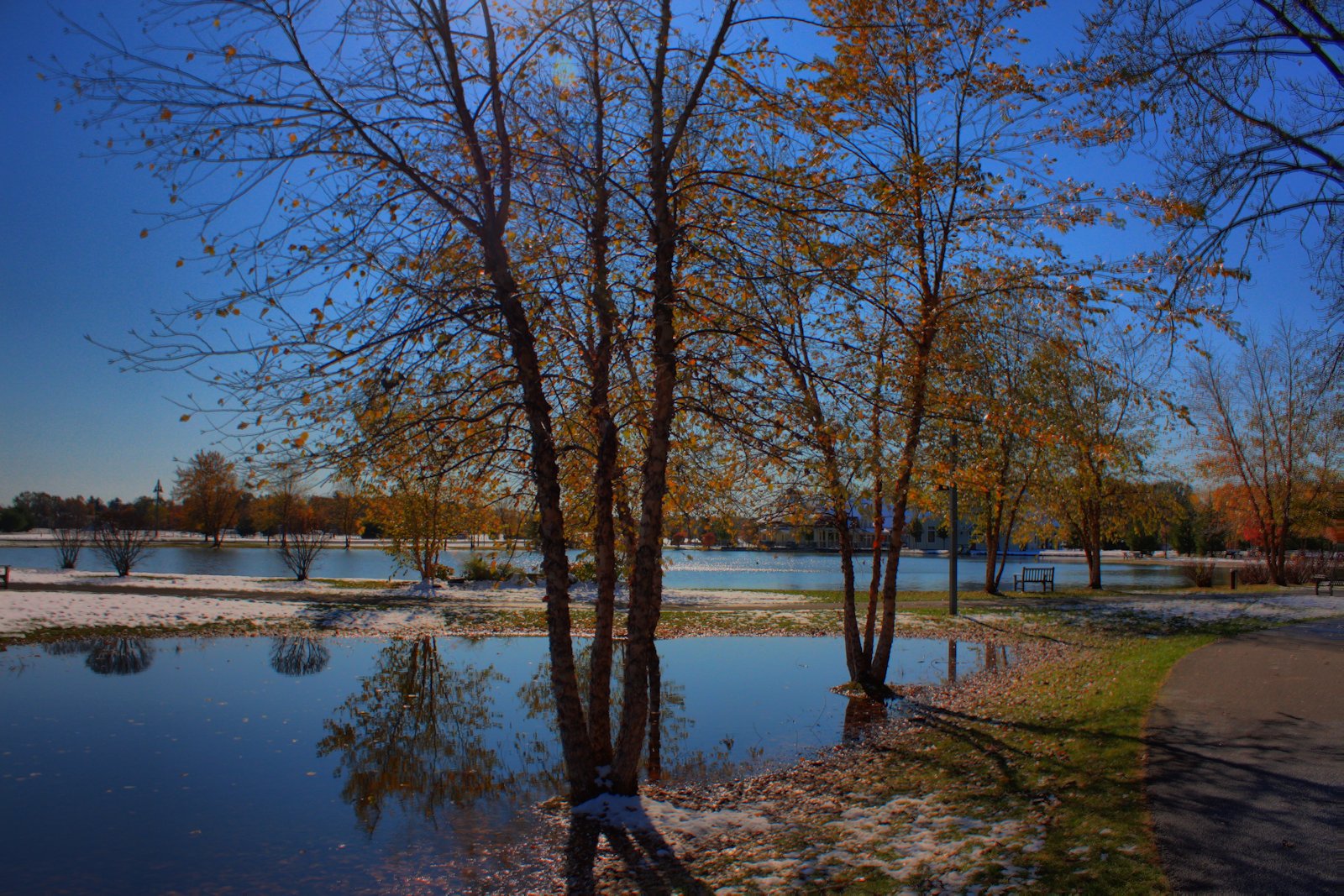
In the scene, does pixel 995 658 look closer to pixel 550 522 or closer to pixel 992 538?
pixel 550 522

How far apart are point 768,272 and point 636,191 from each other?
62.3 inches

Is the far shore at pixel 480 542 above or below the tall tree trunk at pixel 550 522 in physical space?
below

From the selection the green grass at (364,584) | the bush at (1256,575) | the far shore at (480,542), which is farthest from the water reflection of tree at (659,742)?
the far shore at (480,542)

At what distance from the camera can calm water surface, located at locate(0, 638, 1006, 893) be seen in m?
6.71

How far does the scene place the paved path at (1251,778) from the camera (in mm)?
4609

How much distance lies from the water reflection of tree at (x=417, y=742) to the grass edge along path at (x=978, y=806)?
117 inches

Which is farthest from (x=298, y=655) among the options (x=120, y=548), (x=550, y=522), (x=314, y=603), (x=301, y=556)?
(x=120, y=548)

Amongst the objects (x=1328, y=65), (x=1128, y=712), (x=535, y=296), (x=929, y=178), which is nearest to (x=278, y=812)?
(x=535, y=296)

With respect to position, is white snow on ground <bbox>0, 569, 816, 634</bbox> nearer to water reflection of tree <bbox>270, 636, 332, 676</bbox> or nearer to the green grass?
the green grass

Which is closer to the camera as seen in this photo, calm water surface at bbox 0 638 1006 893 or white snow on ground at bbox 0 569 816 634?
calm water surface at bbox 0 638 1006 893

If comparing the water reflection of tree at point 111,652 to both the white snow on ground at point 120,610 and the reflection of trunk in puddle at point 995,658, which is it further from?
the reflection of trunk in puddle at point 995,658

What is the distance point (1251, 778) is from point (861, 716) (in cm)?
614

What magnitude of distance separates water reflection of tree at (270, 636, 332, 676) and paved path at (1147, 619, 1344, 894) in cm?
1375

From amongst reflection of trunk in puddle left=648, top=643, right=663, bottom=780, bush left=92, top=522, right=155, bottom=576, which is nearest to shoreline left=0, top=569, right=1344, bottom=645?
bush left=92, top=522, right=155, bottom=576
